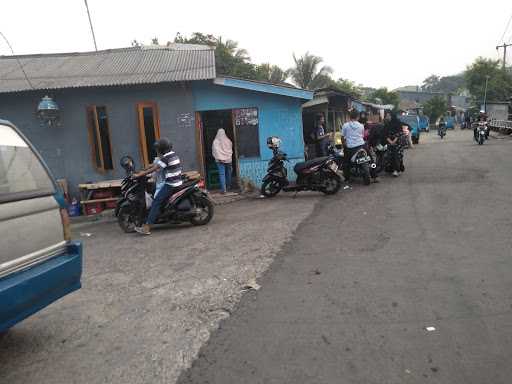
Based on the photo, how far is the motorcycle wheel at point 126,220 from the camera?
8.02 metres

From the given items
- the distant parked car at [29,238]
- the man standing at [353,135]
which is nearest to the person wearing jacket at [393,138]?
the man standing at [353,135]

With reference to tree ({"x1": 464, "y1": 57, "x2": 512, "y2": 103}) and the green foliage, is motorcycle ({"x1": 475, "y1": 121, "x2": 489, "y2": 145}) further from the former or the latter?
tree ({"x1": 464, "y1": 57, "x2": 512, "y2": 103})

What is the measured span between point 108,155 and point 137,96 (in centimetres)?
167

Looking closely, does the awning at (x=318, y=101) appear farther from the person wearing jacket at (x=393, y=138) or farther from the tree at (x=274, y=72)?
the tree at (x=274, y=72)

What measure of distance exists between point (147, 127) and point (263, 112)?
9.51 ft

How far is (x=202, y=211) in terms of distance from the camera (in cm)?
803

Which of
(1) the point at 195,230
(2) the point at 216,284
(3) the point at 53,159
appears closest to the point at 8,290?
(2) the point at 216,284

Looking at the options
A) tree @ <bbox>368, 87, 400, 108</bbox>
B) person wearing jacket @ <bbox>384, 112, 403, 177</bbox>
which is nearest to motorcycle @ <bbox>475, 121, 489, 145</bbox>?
person wearing jacket @ <bbox>384, 112, 403, 177</bbox>

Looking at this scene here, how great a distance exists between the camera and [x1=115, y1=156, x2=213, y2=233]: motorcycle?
7672 millimetres

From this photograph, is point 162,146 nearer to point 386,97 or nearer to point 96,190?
point 96,190

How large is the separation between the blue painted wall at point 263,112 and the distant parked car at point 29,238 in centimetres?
757

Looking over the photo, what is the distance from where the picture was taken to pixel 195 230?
25.2ft

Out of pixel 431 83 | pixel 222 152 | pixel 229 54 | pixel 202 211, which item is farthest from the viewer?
pixel 431 83

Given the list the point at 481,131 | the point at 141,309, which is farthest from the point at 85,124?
the point at 481,131
